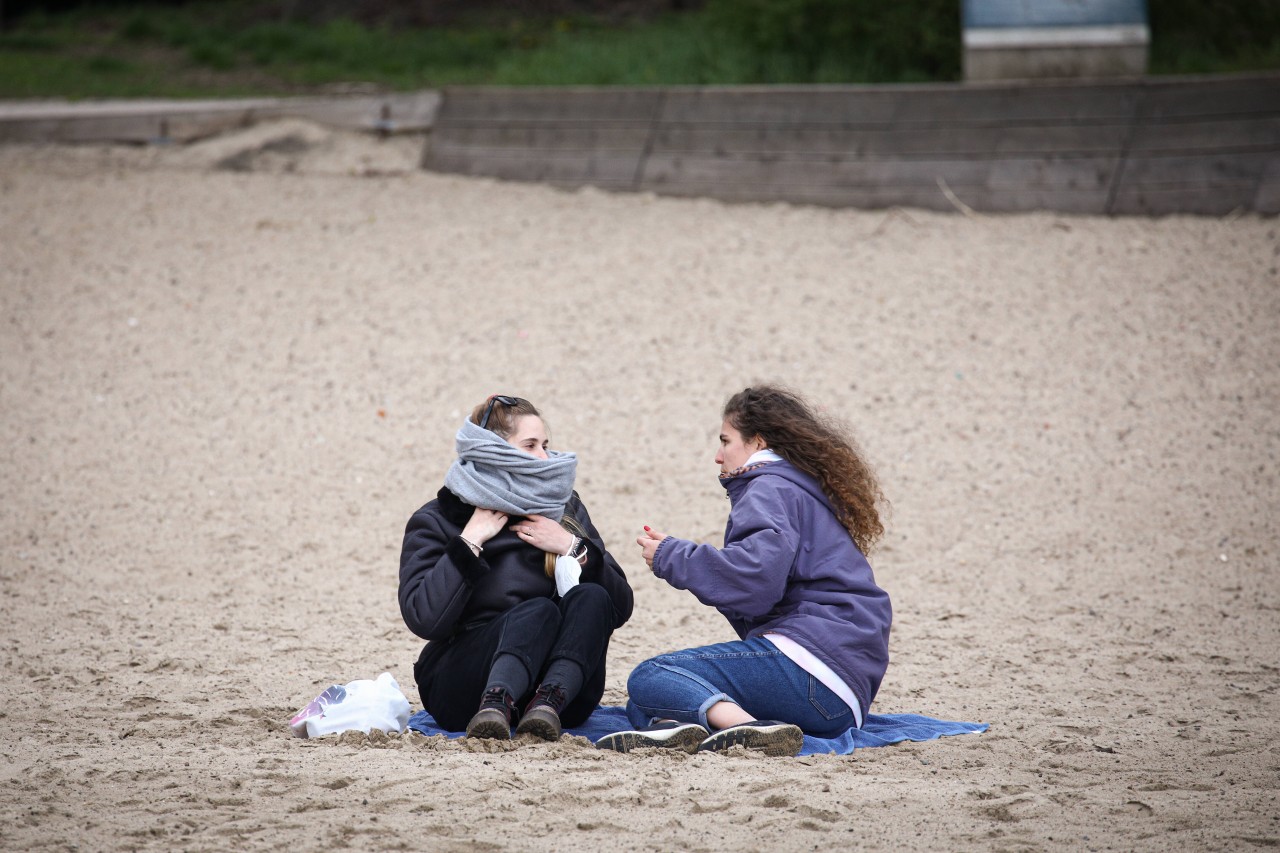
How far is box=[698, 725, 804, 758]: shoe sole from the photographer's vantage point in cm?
357

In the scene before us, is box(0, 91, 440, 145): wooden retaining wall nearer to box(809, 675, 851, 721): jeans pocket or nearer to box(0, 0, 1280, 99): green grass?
box(0, 0, 1280, 99): green grass

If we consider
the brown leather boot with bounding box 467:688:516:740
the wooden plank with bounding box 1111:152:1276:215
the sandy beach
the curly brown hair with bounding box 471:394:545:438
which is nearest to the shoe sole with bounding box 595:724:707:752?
the sandy beach

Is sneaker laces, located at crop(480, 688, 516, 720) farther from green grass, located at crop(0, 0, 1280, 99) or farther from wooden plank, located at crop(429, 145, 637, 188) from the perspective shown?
green grass, located at crop(0, 0, 1280, 99)

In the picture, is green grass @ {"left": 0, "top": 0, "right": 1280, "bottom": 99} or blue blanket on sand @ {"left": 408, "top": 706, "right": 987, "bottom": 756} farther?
green grass @ {"left": 0, "top": 0, "right": 1280, "bottom": 99}

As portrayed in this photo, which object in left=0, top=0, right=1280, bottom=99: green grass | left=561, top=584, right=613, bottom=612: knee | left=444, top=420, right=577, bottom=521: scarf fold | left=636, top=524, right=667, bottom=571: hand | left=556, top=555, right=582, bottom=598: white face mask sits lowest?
left=561, top=584, right=613, bottom=612: knee

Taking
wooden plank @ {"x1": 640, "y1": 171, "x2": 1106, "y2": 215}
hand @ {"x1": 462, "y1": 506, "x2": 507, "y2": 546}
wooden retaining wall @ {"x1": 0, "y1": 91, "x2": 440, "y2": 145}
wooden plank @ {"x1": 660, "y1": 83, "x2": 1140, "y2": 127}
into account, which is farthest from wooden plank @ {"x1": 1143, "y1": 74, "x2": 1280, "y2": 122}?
hand @ {"x1": 462, "y1": 506, "x2": 507, "y2": 546}

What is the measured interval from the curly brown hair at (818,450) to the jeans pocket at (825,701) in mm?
494

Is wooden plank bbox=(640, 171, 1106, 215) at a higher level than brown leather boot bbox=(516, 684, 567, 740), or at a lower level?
higher

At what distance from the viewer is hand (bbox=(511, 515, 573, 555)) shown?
12.6 ft

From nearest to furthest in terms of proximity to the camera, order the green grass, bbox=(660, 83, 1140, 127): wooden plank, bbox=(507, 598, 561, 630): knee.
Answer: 1. bbox=(507, 598, 561, 630): knee
2. bbox=(660, 83, 1140, 127): wooden plank
3. the green grass

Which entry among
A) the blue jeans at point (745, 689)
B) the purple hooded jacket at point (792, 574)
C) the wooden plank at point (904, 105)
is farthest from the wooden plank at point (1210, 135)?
the blue jeans at point (745, 689)

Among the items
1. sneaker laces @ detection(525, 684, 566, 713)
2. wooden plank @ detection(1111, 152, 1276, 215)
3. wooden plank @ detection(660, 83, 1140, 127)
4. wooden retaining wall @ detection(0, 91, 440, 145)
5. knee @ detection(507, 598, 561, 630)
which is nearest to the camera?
sneaker laces @ detection(525, 684, 566, 713)

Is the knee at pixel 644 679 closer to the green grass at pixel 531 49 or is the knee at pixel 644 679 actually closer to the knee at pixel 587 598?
the knee at pixel 587 598

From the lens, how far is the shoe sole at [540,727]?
358 cm
